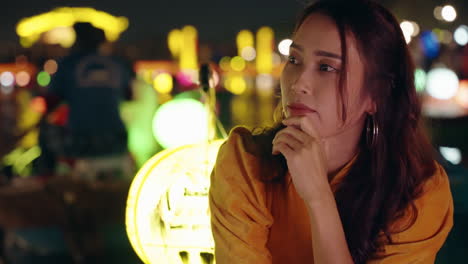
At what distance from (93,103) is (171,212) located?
3.83 m

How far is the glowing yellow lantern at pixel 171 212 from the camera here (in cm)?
189

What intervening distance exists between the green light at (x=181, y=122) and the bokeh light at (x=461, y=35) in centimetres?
1349

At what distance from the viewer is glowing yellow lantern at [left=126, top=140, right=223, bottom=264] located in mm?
1895

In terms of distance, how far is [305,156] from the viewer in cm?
152

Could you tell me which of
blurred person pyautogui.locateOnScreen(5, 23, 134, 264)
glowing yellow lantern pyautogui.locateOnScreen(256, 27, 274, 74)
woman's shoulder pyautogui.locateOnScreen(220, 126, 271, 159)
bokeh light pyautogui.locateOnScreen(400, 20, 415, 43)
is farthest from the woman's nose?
glowing yellow lantern pyautogui.locateOnScreen(256, 27, 274, 74)

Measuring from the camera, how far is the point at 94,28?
5574 millimetres

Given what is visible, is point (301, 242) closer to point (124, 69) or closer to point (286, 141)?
point (286, 141)

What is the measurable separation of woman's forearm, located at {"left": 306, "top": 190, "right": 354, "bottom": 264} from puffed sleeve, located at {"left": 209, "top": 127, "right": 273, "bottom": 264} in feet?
0.48

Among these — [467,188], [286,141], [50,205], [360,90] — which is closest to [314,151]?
[286,141]

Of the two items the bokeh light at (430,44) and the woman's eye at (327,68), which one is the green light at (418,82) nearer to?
the woman's eye at (327,68)

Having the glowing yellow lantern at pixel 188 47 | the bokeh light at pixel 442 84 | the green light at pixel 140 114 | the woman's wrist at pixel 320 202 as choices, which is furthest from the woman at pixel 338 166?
the glowing yellow lantern at pixel 188 47

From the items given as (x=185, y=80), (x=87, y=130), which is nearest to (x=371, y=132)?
(x=185, y=80)

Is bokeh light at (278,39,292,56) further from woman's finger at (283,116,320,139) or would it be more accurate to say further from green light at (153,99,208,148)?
green light at (153,99,208,148)

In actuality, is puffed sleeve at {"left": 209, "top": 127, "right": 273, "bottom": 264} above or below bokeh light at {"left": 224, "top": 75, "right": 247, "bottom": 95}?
above
